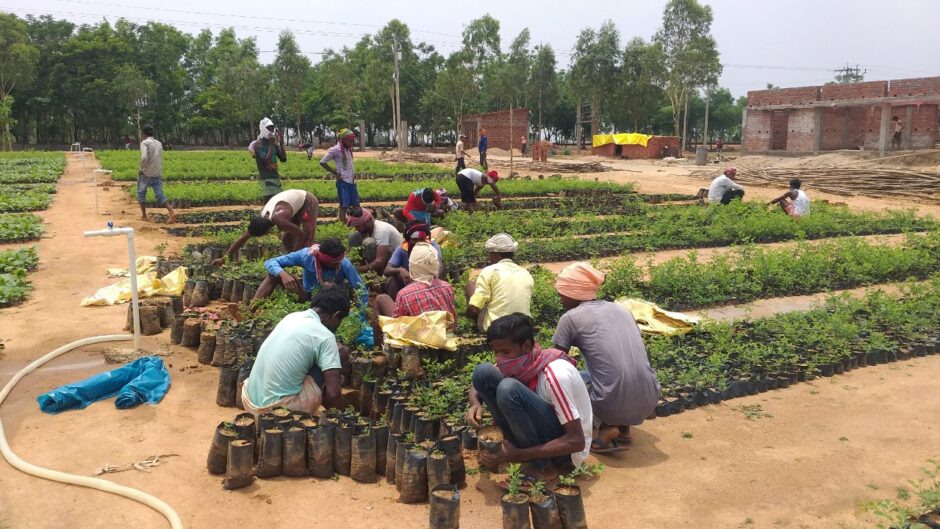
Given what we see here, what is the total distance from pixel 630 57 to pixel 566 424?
4693 cm

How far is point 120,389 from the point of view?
5.38 m

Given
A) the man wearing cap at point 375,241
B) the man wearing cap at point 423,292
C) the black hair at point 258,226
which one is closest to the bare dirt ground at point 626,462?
the black hair at point 258,226

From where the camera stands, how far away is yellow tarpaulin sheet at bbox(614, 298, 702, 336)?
6.78 metres

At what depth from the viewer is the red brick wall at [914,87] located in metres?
24.9

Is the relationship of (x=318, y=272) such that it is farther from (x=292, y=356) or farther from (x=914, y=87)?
(x=914, y=87)

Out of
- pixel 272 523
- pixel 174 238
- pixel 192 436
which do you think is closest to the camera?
pixel 272 523

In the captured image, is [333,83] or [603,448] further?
[333,83]

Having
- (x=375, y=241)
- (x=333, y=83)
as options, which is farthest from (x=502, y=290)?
(x=333, y=83)

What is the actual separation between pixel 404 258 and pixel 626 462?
11.0 ft

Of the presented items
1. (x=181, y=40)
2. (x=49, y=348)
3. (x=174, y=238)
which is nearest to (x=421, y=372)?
(x=49, y=348)

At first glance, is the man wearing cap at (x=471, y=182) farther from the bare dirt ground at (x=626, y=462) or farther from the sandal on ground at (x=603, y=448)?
the sandal on ground at (x=603, y=448)

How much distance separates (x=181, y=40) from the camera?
62.7m

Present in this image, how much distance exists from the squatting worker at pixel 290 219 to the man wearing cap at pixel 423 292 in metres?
2.08

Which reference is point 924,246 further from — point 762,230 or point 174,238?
point 174,238
